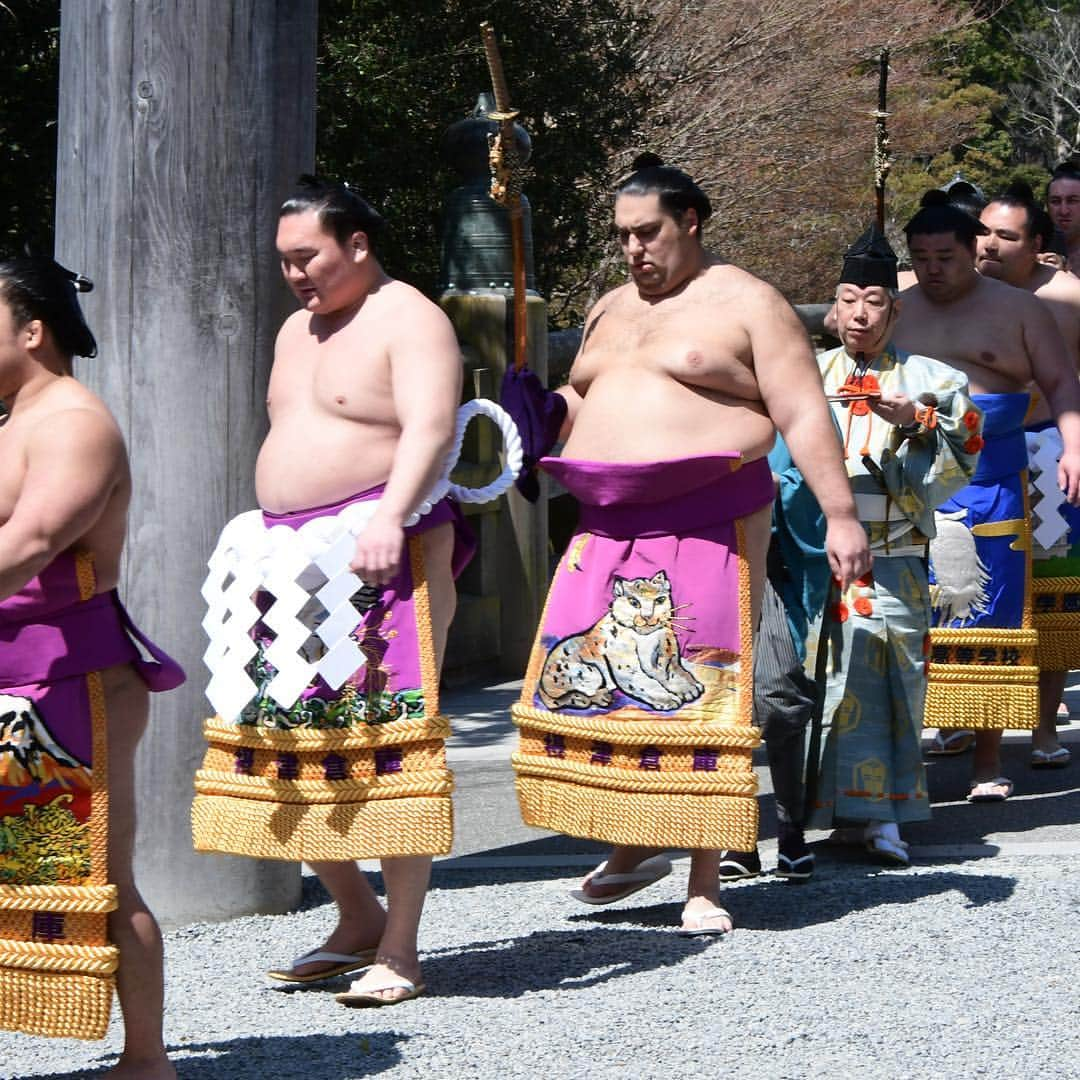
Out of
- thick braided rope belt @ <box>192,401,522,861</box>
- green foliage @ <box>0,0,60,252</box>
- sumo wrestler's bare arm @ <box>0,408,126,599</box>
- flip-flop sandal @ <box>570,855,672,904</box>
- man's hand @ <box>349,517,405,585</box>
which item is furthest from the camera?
green foliage @ <box>0,0,60,252</box>

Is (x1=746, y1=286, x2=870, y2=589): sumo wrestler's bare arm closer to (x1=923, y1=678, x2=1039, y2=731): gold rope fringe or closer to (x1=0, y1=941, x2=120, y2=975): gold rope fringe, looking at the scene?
(x1=923, y1=678, x2=1039, y2=731): gold rope fringe

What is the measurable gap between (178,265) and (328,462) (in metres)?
0.68

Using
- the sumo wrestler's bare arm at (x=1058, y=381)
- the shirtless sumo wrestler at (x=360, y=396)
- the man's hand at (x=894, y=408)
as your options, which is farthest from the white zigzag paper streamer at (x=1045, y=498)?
the shirtless sumo wrestler at (x=360, y=396)

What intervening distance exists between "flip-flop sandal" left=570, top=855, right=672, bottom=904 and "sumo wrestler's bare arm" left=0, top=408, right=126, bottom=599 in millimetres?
1969

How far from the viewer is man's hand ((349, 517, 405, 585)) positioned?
3711 millimetres

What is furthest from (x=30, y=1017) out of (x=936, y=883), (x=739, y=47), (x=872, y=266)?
(x=739, y=47)

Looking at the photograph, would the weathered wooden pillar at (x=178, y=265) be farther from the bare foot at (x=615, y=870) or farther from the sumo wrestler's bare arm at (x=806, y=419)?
the sumo wrestler's bare arm at (x=806, y=419)

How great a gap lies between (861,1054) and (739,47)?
13686mm

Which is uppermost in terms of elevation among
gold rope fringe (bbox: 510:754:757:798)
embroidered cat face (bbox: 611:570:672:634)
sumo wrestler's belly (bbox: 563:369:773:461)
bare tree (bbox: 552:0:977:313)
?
bare tree (bbox: 552:0:977:313)

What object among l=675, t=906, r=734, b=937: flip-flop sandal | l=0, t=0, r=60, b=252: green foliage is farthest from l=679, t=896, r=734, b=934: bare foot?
l=0, t=0, r=60, b=252: green foliage

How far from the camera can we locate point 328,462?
3.92 m

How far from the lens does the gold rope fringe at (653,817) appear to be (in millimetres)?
4227

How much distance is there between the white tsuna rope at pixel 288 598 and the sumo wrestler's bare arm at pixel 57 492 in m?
0.78

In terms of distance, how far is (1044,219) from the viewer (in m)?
6.41
